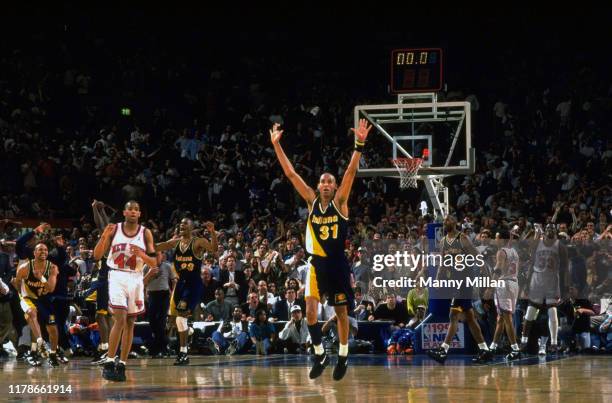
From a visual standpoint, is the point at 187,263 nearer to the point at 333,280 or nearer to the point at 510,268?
the point at 510,268

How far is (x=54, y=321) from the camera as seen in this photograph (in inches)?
663

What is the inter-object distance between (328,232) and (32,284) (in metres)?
7.01

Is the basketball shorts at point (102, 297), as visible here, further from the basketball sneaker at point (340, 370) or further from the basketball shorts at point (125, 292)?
the basketball sneaker at point (340, 370)

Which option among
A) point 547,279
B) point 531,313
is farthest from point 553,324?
point 547,279

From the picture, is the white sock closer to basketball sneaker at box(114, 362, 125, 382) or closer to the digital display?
the digital display

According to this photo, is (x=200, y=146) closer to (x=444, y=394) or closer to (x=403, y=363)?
(x=403, y=363)

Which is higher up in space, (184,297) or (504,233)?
(504,233)

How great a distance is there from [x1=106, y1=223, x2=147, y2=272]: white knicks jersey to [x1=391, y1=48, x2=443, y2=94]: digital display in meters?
8.55

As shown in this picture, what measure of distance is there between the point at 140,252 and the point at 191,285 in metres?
3.89

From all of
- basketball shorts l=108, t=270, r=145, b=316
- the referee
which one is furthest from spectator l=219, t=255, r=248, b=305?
basketball shorts l=108, t=270, r=145, b=316

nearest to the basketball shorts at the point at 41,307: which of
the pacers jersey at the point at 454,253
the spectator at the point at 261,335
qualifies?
the spectator at the point at 261,335

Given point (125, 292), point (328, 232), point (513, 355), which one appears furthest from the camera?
point (513, 355)

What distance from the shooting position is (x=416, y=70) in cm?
2016

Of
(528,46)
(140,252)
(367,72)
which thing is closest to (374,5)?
(367,72)
